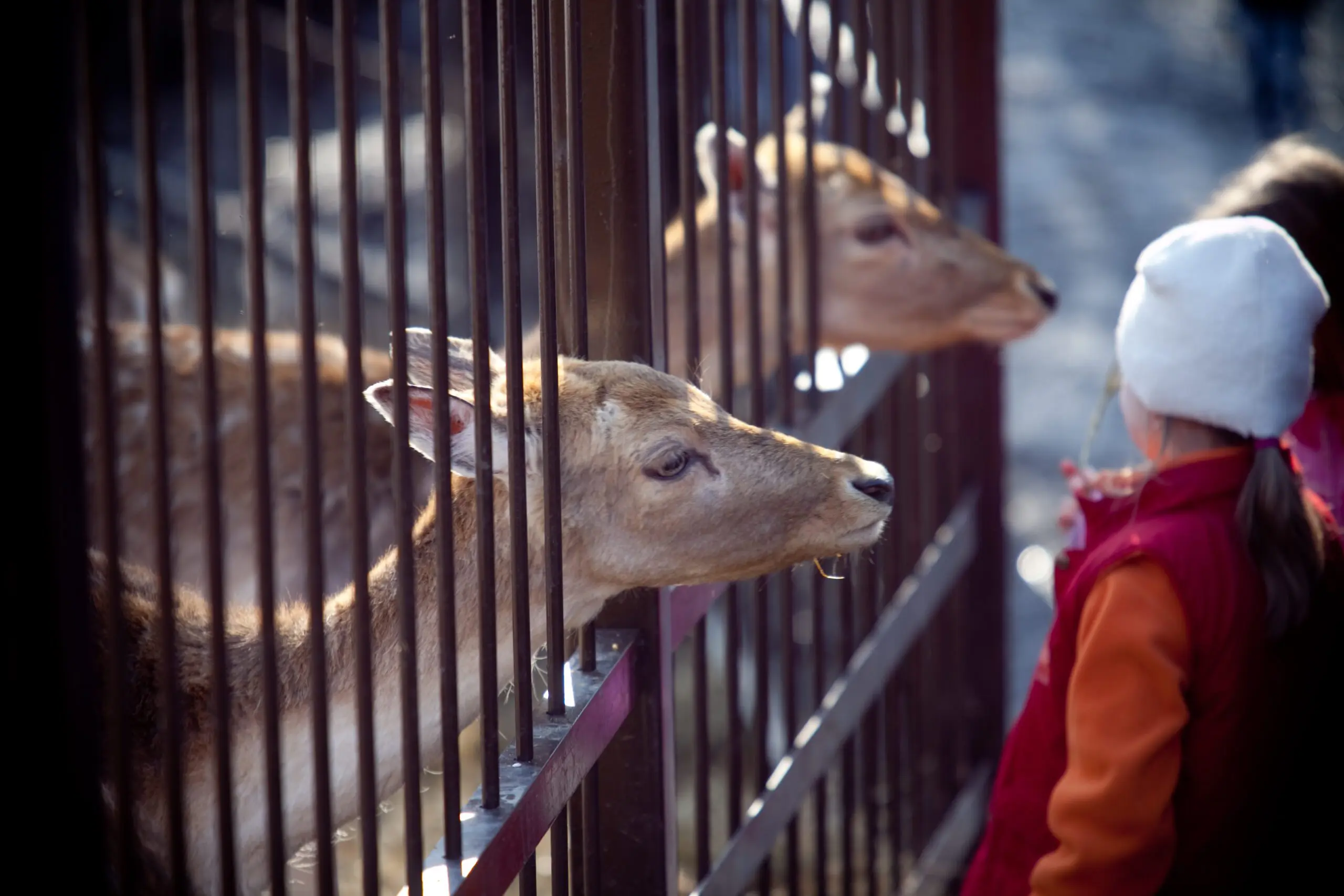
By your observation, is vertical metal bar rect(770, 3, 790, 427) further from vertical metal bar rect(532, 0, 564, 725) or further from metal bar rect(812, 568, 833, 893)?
vertical metal bar rect(532, 0, 564, 725)

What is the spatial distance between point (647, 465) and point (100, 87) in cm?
123

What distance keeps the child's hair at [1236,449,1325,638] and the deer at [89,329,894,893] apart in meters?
0.59

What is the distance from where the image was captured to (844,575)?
344 cm

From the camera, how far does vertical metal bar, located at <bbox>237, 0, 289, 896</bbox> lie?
1.57 metres

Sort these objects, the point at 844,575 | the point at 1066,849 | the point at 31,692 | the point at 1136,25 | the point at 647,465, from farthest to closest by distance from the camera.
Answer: the point at 1136,25, the point at 844,575, the point at 647,465, the point at 1066,849, the point at 31,692

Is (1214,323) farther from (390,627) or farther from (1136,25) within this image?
(1136,25)

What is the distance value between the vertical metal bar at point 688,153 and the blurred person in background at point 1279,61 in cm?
956

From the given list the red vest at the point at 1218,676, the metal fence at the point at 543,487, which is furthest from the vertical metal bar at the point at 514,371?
the red vest at the point at 1218,676

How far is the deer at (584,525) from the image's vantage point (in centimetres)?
240

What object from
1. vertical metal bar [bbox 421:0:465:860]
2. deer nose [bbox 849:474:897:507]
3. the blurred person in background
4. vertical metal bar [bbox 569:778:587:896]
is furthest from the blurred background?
vertical metal bar [bbox 421:0:465:860]

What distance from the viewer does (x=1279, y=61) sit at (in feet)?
37.0

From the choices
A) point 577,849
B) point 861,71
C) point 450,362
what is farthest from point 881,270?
point 577,849

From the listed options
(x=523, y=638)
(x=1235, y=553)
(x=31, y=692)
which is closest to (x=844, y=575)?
(x=1235, y=553)

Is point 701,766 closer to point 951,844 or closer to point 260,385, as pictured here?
point 260,385
